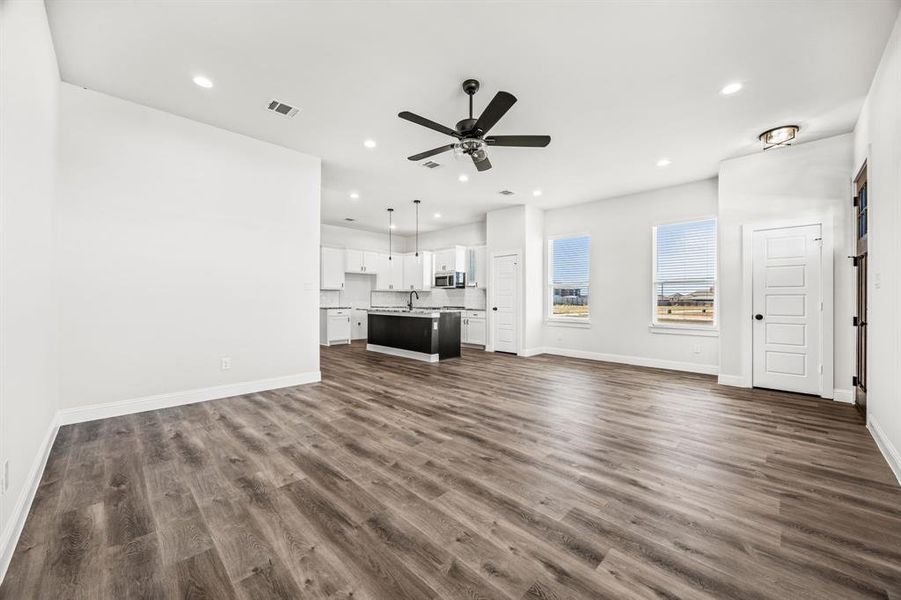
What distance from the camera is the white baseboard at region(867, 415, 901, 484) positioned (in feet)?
7.72

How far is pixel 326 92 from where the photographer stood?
3.33m

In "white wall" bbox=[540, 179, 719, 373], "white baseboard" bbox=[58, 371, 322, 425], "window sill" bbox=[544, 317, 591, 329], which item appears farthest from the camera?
"window sill" bbox=[544, 317, 591, 329]

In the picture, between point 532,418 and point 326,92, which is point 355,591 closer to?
point 532,418

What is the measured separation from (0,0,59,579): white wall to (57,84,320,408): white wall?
20.8 inches

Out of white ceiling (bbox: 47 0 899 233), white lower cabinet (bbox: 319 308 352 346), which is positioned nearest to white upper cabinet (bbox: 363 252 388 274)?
white lower cabinet (bbox: 319 308 352 346)

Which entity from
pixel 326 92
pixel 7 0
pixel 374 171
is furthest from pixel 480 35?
pixel 374 171

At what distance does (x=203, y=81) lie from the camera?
3166mm

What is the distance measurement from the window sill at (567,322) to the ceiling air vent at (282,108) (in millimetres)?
5745

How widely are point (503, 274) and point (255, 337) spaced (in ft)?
15.7

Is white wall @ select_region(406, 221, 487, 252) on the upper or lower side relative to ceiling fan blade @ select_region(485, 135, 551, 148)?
upper

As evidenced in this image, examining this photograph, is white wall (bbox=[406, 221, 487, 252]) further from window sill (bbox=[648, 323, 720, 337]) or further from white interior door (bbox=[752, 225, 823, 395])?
white interior door (bbox=[752, 225, 823, 395])

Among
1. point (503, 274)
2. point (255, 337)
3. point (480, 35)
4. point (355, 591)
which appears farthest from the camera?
point (503, 274)

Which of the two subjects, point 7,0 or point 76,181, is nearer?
point 7,0

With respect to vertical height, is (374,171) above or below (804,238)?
above
